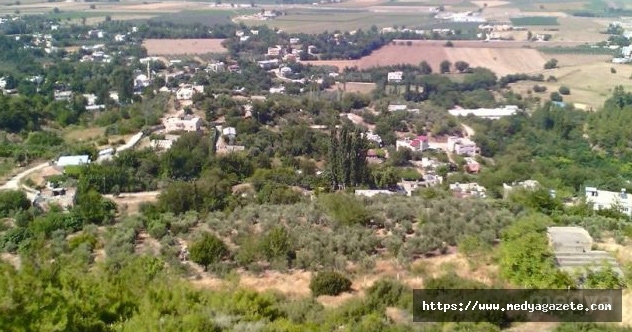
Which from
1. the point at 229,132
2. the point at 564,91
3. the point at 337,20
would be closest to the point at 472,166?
the point at 229,132

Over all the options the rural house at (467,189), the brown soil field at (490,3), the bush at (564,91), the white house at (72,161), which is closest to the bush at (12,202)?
the white house at (72,161)

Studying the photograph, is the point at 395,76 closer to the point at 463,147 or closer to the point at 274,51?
the point at 274,51

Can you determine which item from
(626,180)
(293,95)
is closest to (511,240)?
(626,180)

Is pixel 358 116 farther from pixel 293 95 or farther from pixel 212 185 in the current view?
pixel 212 185

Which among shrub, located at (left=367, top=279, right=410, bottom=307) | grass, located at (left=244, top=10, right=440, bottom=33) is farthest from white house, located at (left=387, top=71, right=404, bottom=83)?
shrub, located at (left=367, top=279, right=410, bottom=307)

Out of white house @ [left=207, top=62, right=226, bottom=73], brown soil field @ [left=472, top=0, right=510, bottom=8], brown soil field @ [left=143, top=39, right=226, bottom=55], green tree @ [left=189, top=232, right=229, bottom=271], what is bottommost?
white house @ [left=207, top=62, right=226, bottom=73]

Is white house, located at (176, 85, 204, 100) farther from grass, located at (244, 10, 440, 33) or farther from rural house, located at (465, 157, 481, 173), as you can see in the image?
grass, located at (244, 10, 440, 33)
